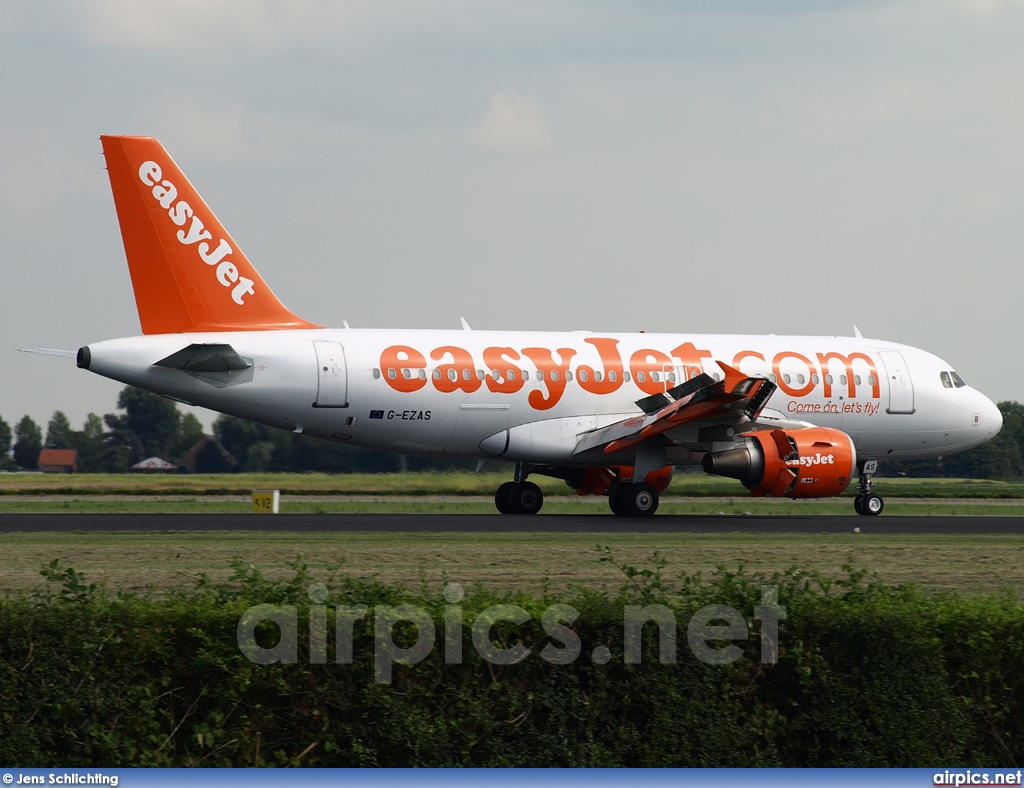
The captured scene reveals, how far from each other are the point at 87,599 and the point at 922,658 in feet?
17.4

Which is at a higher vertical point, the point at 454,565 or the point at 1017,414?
the point at 1017,414

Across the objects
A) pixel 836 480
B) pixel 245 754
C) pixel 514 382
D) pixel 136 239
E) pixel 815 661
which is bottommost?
pixel 245 754

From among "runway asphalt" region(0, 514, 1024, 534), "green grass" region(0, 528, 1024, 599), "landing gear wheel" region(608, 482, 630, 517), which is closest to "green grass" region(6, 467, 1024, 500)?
"runway asphalt" region(0, 514, 1024, 534)

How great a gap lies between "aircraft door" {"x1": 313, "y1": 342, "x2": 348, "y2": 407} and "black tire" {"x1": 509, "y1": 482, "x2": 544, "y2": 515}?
5446 mm

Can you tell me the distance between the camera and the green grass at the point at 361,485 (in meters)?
35.8

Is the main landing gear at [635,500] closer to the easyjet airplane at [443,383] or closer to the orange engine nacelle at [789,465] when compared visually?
the easyjet airplane at [443,383]

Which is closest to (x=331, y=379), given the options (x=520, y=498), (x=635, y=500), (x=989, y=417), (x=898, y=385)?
(x=520, y=498)

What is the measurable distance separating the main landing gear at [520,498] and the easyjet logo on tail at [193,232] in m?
7.94

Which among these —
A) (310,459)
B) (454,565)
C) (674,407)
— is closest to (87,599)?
(454,565)

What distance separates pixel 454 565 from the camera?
1742 cm

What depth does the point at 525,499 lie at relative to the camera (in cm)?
3180

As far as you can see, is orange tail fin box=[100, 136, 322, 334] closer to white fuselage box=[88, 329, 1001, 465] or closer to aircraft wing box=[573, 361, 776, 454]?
white fuselage box=[88, 329, 1001, 465]

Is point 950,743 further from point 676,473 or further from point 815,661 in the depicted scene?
point 676,473

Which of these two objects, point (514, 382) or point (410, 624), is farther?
point (514, 382)
